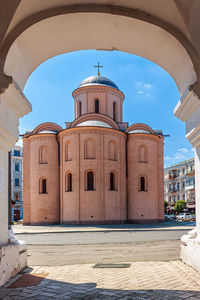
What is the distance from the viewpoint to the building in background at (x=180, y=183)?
63375 millimetres

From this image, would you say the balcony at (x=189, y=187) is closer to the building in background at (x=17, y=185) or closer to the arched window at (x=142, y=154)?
the arched window at (x=142, y=154)

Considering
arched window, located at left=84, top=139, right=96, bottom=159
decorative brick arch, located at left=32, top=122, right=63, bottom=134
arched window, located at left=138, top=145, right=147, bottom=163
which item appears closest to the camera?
arched window, located at left=84, top=139, right=96, bottom=159

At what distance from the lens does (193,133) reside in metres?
5.43

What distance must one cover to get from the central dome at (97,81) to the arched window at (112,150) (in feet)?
30.3

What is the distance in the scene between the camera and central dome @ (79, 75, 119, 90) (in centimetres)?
3628

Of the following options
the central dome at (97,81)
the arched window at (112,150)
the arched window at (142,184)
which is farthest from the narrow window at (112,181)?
the central dome at (97,81)

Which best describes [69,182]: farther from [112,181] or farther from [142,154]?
[142,154]

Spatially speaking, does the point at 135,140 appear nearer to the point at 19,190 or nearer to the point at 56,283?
the point at 56,283

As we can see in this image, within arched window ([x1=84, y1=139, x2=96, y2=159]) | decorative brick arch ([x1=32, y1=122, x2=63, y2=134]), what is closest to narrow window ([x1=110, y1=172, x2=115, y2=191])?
arched window ([x1=84, y1=139, x2=96, y2=159])

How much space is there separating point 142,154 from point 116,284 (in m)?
26.8

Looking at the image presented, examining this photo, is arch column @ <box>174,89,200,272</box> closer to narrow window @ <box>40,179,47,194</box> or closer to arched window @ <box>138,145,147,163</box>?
arched window @ <box>138,145,147,163</box>

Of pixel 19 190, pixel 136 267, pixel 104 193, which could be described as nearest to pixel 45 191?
pixel 104 193

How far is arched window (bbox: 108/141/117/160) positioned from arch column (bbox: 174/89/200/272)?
921 inches

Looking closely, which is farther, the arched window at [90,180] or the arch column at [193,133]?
the arched window at [90,180]
